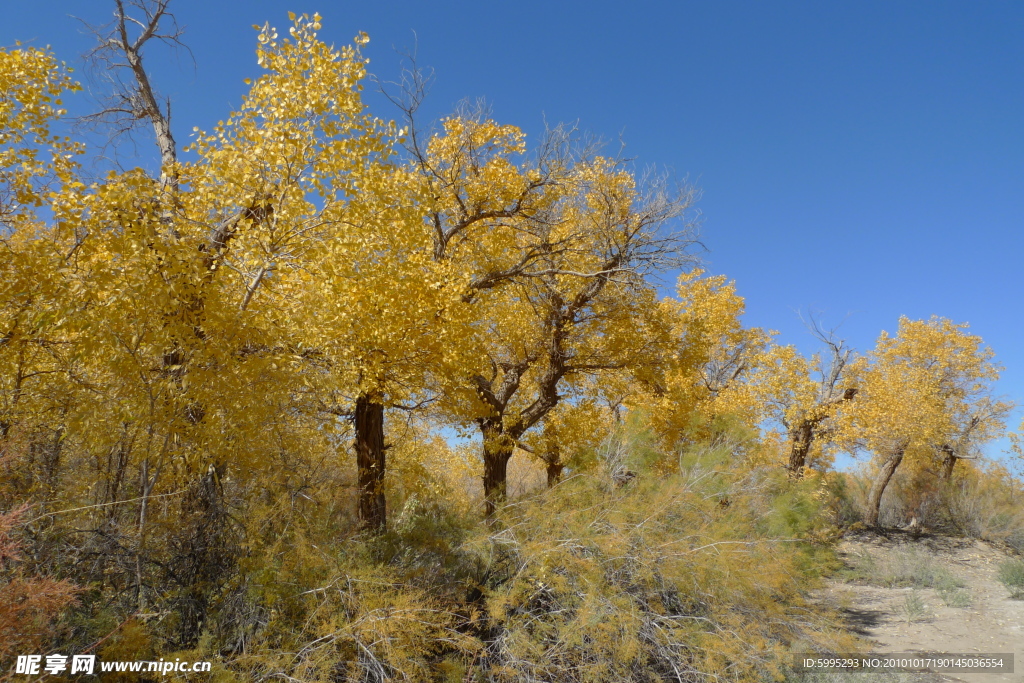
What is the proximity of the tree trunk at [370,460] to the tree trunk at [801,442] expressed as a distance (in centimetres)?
1360

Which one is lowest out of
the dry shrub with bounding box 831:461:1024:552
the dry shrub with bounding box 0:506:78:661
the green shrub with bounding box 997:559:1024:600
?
the green shrub with bounding box 997:559:1024:600

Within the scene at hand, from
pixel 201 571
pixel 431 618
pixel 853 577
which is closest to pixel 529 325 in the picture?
pixel 431 618

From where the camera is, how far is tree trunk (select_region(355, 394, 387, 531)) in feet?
27.3

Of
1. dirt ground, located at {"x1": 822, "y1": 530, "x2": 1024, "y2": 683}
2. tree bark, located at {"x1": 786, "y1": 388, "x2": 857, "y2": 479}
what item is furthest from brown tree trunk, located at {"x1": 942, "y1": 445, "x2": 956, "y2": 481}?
tree bark, located at {"x1": 786, "y1": 388, "x2": 857, "y2": 479}

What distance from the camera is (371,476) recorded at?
8.69 metres

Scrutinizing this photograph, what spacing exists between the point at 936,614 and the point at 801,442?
721 cm

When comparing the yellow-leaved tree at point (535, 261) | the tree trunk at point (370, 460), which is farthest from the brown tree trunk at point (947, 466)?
the tree trunk at point (370, 460)

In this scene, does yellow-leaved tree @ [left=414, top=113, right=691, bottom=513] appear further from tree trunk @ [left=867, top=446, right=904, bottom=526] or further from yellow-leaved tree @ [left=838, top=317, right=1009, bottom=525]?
tree trunk @ [left=867, top=446, right=904, bottom=526]

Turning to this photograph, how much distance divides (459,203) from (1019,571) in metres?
16.3

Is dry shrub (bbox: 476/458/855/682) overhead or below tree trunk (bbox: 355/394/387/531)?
below

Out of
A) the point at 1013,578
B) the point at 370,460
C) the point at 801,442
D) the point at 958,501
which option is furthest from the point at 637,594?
the point at 958,501

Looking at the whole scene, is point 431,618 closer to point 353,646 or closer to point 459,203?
point 353,646

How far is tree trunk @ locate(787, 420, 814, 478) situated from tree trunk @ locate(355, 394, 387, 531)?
13596 mm

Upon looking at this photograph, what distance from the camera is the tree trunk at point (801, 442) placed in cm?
1730
